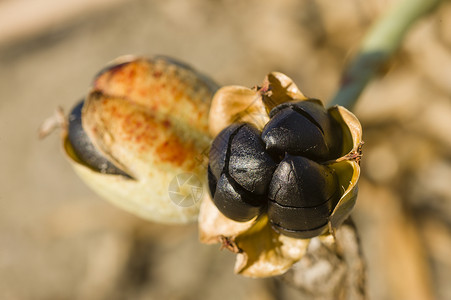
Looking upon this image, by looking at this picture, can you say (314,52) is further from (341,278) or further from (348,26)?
(341,278)

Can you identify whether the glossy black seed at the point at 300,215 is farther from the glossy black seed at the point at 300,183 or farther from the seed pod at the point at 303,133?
the seed pod at the point at 303,133

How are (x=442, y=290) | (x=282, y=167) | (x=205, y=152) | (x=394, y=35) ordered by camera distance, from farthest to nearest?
(x=442, y=290) → (x=394, y=35) → (x=205, y=152) → (x=282, y=167)

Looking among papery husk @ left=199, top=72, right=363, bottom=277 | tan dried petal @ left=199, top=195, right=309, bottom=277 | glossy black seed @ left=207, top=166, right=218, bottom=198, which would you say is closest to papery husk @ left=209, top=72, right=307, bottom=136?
papery husk @ left=199, top=72, right=363, bottom=277

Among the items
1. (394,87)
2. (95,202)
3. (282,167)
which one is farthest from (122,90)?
(394,87)

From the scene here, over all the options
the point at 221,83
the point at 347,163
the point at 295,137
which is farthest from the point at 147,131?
the point at 221,83

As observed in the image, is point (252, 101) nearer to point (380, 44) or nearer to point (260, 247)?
point (260, 247)

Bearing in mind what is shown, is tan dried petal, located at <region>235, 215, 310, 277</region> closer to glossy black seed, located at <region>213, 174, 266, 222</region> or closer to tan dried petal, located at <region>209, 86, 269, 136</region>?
glossy black seed, located at <region>213, 174, 266, 222</region>

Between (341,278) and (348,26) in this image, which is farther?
(348,26)
